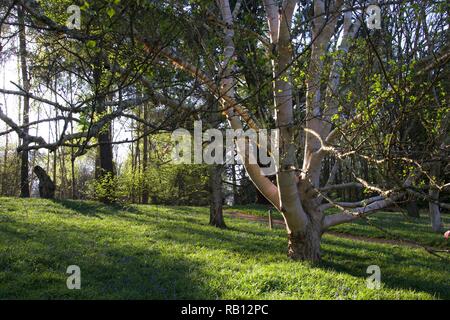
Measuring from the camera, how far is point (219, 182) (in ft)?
46.4

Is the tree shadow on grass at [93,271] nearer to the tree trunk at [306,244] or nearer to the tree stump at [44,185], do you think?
the tree trunk at [306,244]

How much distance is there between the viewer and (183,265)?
764 cm

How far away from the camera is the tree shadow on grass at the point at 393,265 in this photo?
24.8 feet

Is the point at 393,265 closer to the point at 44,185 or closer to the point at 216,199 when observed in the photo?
the point at 216,199

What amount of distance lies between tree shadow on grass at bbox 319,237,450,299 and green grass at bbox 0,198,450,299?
0.02 m

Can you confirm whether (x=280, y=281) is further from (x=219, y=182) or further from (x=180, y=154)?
(x=180, y=154)

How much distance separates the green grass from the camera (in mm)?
6004

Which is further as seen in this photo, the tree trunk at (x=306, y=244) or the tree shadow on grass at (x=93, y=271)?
the tree trunk at (x=306, y=244)

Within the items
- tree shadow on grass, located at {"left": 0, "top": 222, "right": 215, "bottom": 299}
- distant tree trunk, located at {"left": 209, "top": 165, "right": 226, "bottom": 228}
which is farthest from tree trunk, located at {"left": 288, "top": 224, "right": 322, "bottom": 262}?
distant tree trunk, located at {"left": 209, "top": 165, "right": 226, "bottom": 228}

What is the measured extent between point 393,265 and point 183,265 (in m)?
4.78

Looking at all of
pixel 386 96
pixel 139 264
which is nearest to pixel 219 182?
pixel 139 264

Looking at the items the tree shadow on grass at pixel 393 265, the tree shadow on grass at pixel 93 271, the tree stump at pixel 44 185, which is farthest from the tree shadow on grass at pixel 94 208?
the tree shadow on grass at pixel 393 265

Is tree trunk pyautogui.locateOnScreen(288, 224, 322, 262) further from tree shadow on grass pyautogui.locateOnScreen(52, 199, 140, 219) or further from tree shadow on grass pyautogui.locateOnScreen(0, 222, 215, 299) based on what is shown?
tree shadow on grass pyautogui.locateOnScreen(52, 199, 140, 219)

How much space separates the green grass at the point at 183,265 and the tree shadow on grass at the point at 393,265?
0.02 meters
